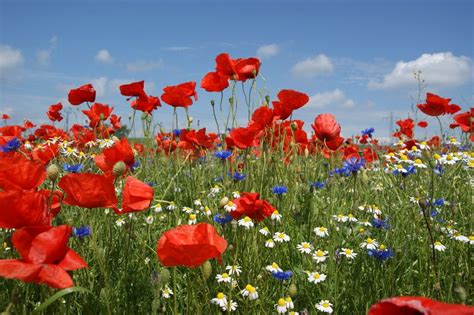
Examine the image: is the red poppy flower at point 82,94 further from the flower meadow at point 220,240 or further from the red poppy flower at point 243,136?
the red poppy flower at point 243,136

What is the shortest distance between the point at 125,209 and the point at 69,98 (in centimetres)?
257

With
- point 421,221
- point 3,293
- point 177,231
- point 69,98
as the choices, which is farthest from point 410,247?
point 69,98

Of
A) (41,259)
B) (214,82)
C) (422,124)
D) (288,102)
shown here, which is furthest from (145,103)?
(422,124)

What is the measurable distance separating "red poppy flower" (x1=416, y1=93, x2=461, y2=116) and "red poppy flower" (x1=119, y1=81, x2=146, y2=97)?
276 centimetres

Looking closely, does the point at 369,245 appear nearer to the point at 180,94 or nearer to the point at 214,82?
the point at 214,82

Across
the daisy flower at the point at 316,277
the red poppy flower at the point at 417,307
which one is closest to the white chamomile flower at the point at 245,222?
the daisy flower at the point at 316,277

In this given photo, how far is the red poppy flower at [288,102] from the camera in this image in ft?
11.8

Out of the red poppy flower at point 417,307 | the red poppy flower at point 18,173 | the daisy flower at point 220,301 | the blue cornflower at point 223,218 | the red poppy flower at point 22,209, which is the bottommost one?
the daisy flower at point 220,301

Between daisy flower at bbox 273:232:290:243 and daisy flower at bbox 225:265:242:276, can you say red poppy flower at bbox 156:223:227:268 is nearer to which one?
daisy flower at bbox 225:265:242:276

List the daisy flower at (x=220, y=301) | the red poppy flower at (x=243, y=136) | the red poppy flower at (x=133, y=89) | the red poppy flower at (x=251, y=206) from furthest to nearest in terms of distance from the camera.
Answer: the red poppy flower at (x=133, y=89)
the red poppy flower at (x=243, y=136)
the red poppy flower at (x=251, y=206)
the daisy flower at (x=220, y=301)

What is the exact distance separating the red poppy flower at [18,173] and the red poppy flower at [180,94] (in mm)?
2500

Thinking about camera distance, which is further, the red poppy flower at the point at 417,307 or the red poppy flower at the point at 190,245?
the red poppy flower at the point at 190,245

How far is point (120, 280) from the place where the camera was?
228cm

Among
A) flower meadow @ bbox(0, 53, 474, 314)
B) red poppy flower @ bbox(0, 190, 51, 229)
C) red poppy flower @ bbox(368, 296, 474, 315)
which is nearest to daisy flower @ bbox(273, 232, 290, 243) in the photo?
flower meadow @ bbox(0, 53, 474, 314)
